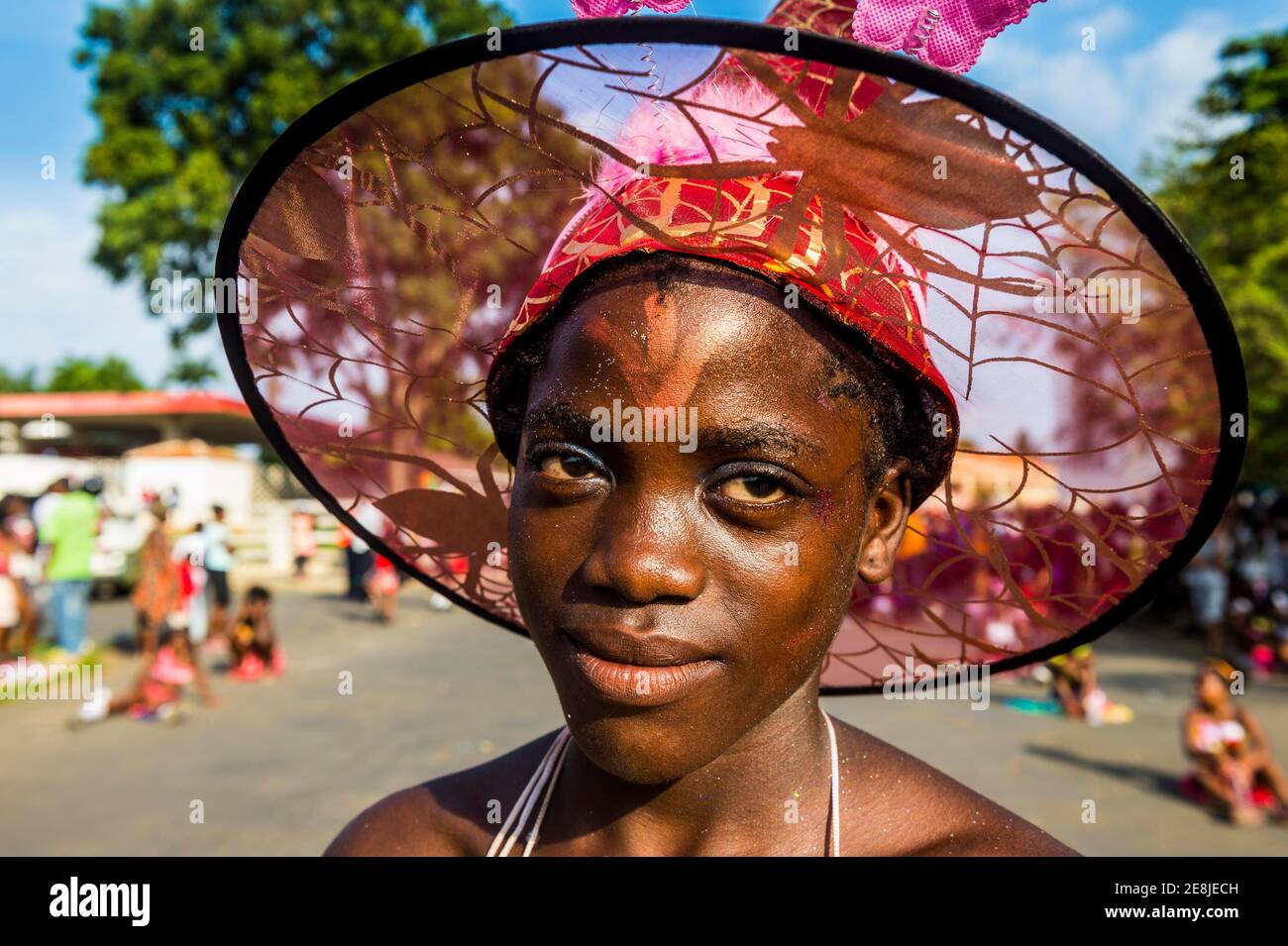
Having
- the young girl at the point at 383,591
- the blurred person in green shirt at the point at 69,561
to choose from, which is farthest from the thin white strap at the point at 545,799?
the young girl at the point at 383,591

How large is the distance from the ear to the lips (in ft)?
1.08

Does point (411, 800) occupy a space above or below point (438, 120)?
below

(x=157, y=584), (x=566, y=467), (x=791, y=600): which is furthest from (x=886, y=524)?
(x=157, y=584)

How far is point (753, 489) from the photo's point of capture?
1.19 meters

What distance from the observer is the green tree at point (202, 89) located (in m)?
18.2

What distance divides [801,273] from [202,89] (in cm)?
2115

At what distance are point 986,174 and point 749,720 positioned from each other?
0.72 m

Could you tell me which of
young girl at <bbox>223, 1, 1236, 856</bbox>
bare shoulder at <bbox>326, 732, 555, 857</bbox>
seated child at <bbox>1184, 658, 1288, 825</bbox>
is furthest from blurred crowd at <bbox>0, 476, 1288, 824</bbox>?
young girl at <bbox>223, 1, 1236, 856</bbox>

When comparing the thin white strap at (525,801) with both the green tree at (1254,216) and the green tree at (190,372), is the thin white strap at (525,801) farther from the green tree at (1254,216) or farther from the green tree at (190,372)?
the green tree at (190,372)

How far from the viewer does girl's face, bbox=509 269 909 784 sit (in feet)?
3.80

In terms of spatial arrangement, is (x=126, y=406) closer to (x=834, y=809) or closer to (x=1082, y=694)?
(x=1082, y=694)
